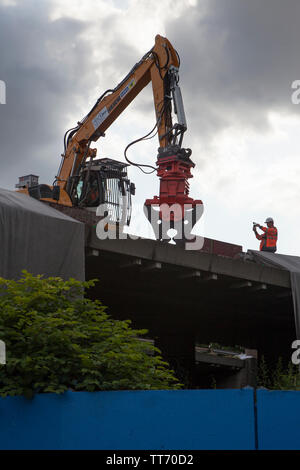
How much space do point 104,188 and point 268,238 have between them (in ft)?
20.1

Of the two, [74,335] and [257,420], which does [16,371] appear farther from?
[257,420]

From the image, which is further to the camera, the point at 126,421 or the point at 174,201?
the point at 174,201

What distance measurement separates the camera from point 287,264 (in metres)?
20.2

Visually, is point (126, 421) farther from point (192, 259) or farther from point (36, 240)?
point (192, 259)

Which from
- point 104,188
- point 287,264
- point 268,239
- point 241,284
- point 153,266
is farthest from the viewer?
point 104,188

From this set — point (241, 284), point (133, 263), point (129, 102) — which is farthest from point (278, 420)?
point (129, 102)

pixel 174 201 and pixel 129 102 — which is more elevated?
pixel 129 102

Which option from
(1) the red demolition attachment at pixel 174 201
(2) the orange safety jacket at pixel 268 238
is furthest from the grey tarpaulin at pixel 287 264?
(1) the red demolition attachment at pixel 174 201

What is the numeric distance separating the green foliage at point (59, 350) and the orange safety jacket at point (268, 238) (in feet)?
42.1

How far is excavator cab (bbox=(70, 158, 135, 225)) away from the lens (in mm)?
22953

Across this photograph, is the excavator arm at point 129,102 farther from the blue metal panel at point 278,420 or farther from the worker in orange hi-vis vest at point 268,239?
the blue metal panel at point 278,420

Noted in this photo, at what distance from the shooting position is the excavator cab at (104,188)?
904 inches

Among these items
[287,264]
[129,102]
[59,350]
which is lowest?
[59,350]

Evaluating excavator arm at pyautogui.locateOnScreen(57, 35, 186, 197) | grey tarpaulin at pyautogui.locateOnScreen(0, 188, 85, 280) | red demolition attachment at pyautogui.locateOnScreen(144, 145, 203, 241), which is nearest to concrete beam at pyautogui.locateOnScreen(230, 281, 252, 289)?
red demolition attachment at pyautogui.locateOnScreen(144, 145, 203, 241)
